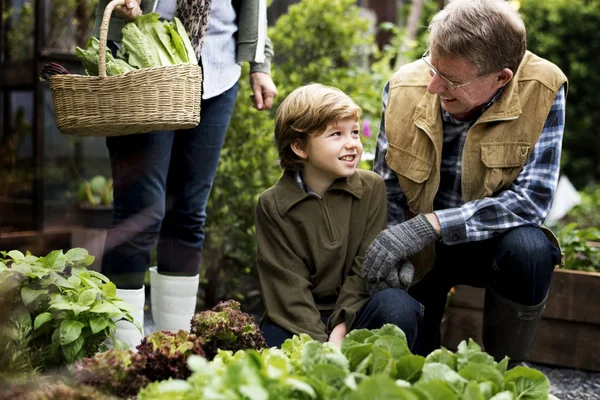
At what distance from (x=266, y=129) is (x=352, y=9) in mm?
1446

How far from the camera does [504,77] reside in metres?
2.51

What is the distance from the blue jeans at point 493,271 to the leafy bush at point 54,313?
45.3 inches

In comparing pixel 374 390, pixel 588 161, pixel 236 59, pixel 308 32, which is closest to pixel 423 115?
pixel 236 59

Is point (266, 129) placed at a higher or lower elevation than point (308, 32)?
lower

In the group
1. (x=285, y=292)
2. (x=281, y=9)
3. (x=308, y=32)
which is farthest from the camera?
(x=281, y=9)

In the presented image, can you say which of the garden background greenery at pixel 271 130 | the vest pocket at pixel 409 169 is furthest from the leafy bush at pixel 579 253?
the vest pocket at pixel 409 169

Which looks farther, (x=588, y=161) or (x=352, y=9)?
(x=588, y=161)

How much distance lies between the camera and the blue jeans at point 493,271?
2.42m

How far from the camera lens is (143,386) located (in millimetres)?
1705

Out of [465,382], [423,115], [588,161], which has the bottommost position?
[588,161]

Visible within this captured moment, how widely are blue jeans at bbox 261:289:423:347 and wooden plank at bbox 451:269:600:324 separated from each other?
1.35 metres

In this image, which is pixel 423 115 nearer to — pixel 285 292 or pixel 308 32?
pixel 285 292

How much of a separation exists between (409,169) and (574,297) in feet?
4.01

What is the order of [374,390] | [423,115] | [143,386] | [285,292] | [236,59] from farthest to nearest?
[236,59] < [423,115] < [285,292] < [143,386] < [374,390]
